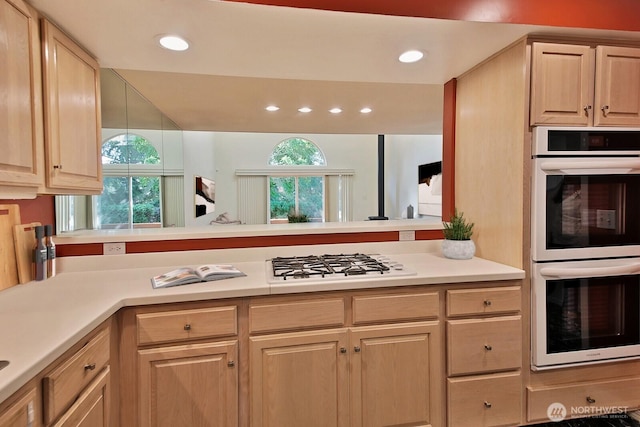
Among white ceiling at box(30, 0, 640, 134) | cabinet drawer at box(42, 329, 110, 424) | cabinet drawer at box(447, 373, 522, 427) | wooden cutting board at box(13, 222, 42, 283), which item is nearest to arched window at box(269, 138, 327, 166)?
white ceiling at box(30, 0, 640, 134)

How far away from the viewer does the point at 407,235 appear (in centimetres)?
221

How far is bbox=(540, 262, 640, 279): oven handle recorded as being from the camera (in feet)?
5.39

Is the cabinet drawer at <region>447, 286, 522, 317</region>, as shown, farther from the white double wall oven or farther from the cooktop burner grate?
the cooktop burner grate

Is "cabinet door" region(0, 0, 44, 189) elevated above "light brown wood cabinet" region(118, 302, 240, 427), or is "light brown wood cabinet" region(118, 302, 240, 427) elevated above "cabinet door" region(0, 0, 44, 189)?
"cabinet door" region(0, 0, 44, 189)

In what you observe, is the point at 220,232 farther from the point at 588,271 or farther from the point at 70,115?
the point at 588,271

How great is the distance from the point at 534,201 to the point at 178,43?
6.40ft

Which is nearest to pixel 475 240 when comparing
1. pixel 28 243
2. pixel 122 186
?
pixel 28 243

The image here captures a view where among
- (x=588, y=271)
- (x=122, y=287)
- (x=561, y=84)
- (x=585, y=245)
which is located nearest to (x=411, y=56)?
(x=561, y=84)

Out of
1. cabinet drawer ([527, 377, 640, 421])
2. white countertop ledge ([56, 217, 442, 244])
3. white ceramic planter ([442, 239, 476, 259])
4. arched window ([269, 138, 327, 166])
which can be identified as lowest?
cabinet drawer ([527, 377, 640, 421])

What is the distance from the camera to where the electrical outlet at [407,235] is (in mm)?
2195

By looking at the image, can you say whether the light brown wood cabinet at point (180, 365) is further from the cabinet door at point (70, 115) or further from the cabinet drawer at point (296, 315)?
the cabinet door at point (70, 115)

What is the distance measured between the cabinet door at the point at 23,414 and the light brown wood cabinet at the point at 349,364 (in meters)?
0.74

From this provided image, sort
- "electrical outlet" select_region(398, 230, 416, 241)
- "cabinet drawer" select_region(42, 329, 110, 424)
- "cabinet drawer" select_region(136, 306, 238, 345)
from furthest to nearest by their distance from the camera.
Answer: "electrical outlet" select_region(398, 230, 416, 241) < "cabinet drawer" select_region(136, 306, 238, 345) < "cabinet drawer" select_region(42, 329, 110, 424)

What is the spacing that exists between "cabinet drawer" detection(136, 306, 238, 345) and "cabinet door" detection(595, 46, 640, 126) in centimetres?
205
